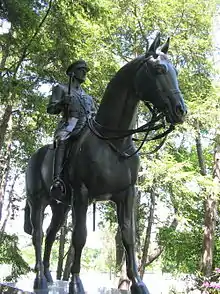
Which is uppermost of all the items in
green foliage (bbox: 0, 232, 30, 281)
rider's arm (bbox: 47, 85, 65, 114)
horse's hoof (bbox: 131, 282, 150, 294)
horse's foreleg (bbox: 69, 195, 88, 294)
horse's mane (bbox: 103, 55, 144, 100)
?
rider's arm (bbox: 47, 85, 65, 114)

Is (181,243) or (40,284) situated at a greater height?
(181,243)

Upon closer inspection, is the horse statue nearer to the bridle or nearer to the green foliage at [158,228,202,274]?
the bridle

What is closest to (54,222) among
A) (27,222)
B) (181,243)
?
(27,222)

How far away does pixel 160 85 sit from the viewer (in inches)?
131

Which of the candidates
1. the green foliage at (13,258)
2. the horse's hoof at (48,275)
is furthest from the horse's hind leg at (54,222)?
the green foliage at (13,258)

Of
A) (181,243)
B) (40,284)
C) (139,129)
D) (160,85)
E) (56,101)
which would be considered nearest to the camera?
(160,85)

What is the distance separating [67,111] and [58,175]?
745 millimetres

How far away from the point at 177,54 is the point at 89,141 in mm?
10499

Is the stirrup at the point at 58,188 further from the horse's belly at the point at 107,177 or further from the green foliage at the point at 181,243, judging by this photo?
the green foliage at the point at 181,243

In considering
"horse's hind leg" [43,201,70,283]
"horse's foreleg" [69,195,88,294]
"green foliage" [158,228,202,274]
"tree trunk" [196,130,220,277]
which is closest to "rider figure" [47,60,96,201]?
"horse's foreleg" [69,195,88,294]

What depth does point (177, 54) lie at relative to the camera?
13719 mm

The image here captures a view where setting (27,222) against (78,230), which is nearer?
(78,230)

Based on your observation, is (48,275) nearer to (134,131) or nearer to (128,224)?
(128,224)

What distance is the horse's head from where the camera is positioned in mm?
3246
